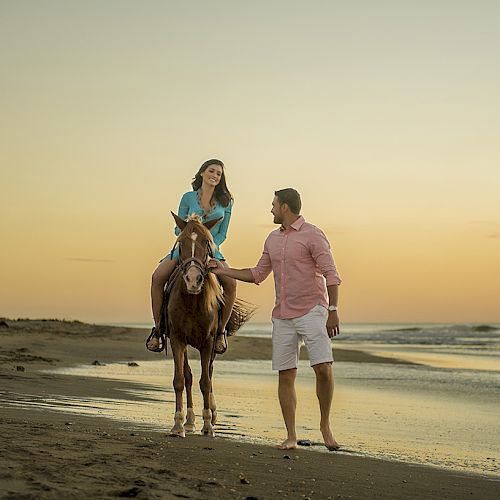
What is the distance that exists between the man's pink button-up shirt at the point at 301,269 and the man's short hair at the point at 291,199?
4.5 inches

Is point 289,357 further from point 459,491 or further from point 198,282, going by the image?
point 459,491

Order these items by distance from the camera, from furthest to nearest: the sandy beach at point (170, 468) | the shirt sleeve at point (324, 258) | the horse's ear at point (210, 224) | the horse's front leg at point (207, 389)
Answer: the horse's ear at point (210, 224)
the horse's front leg at point (207, 389)
the shirt sleeve at point (324, 258)
the sandy beach at point (170, 468)

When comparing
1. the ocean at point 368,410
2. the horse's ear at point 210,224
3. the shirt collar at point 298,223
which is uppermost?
the horse's ear at point 210,224

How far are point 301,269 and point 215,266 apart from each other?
0.97 meters

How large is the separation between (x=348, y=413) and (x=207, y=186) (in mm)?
3578

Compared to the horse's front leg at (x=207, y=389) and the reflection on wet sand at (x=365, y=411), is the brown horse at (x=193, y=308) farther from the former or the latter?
the reflection on wet sand at (x=365, y=411)

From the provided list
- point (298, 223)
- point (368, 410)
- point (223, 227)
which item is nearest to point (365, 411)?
point (368, 410)

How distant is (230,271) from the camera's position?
7988 mm

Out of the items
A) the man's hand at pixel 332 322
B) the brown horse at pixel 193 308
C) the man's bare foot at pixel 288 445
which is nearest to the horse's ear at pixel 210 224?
the brown horse at pixel 193 308

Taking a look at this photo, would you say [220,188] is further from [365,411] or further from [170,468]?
[170,468]

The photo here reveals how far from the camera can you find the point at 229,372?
1720cm

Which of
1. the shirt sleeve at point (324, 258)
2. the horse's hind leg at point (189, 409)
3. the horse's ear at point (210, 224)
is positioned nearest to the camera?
the shirt sleeve at point (324, 258)

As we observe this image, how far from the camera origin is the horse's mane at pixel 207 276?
7859mm

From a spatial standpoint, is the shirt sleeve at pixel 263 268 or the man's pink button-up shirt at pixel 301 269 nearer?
the man's pink button-up shirt at pixel 301 269
